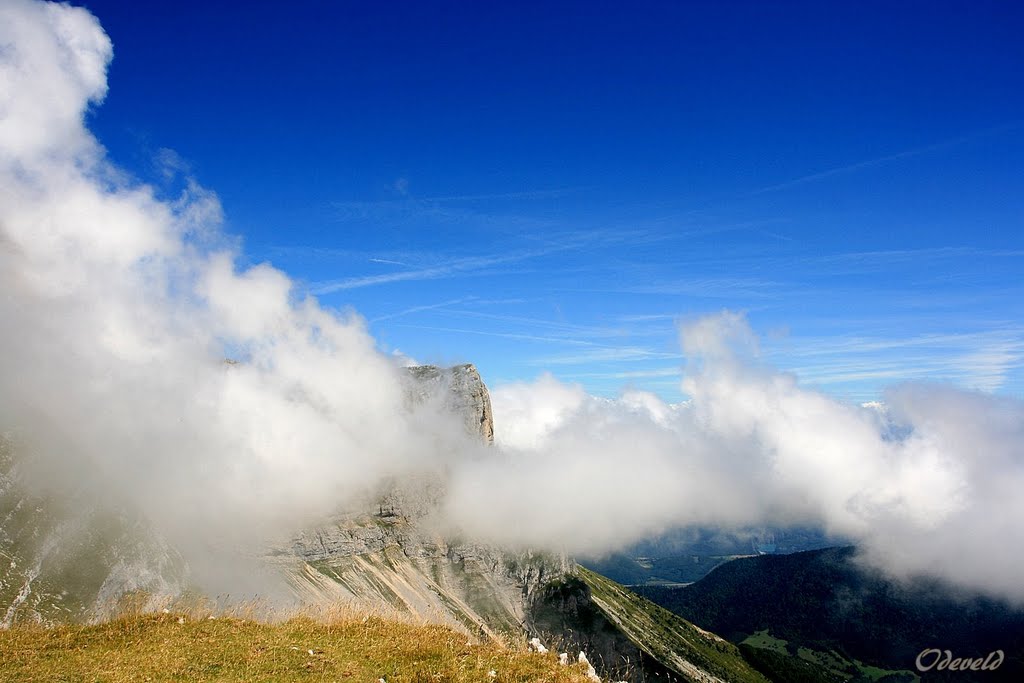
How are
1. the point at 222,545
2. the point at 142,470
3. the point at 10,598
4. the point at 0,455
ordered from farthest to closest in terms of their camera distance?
the point at 222,545 < the point at 142,470 < the point at 0,455 < the point at 10,598

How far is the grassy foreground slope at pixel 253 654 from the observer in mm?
18062

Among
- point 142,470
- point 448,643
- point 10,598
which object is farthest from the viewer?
point 142,470

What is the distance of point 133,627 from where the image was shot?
21.2m

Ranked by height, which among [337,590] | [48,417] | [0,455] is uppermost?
[48,417]

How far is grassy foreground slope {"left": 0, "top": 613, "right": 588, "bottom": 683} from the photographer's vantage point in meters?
18.1

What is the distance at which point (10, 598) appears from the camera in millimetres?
84562

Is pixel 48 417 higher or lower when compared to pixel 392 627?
higher

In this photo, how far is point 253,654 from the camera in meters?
20.1

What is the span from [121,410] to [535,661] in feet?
600

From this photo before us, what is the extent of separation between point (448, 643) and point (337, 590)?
177349 millimetres

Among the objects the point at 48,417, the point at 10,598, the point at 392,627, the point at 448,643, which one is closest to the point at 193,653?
the point at 392,627

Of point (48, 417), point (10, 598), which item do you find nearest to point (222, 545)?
point (48, 417)

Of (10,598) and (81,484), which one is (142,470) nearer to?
(81,484)

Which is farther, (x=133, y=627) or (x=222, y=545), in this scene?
(x=222, y=545)
